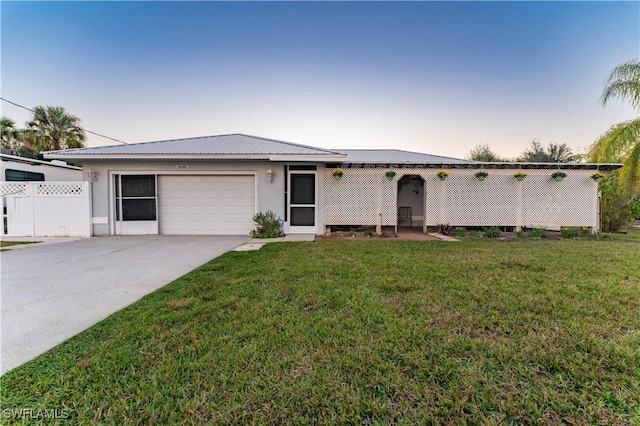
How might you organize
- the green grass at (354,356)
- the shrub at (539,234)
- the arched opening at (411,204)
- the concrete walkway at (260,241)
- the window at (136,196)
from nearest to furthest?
the green grass at (354,356), the concrete walkway at (260,241), the shrub at (539,234), the window at (136,196), the arched opening at (411,204)

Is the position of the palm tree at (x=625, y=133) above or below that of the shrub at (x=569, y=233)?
above

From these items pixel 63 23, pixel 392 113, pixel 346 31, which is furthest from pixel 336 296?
pixel 63 23

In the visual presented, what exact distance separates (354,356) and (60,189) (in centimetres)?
1203

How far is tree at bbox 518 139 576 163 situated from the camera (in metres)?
24.8

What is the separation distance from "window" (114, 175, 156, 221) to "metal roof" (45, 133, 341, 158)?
3.38 ft

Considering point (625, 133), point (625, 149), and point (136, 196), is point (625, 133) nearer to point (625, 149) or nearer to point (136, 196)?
point (625, 149)

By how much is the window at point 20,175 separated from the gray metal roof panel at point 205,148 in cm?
474

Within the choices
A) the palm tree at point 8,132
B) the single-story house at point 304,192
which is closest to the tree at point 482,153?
the single-story house at point 304,192

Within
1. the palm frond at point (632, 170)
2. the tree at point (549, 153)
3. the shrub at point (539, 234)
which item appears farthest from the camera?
the tree at point (549, 153)

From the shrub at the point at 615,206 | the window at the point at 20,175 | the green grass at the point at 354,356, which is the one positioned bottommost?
the green grass at the point at 354,356

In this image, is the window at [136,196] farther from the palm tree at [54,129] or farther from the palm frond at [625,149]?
the palm frond at [625,149]

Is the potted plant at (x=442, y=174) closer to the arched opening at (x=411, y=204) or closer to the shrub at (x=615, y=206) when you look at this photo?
the arched opening at (x=411, y=204)

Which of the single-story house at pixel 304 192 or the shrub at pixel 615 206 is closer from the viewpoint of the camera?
the single-story house at pixel 304 192

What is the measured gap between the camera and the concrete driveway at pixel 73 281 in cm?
273
